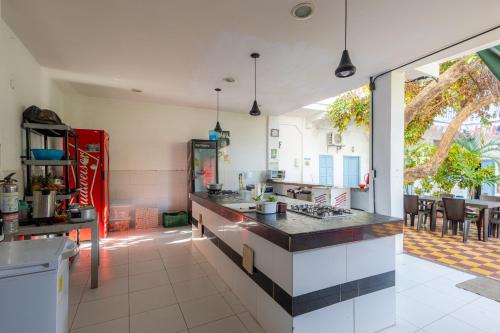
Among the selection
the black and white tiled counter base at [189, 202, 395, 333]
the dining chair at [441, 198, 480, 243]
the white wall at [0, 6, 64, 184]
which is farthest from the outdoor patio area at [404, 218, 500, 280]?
the white wall at [0, 6, 64, 184]

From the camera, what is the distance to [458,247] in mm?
4289

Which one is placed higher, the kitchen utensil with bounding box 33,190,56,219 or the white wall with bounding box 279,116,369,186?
the white wall with bounding box 279,116,369,186

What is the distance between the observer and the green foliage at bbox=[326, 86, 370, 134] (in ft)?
19.3

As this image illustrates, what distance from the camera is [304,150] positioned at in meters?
8.28

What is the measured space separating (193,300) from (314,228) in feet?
5.35

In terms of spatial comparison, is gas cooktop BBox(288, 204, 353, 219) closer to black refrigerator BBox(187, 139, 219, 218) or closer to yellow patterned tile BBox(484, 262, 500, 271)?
yellow patterned tile BBox(484, 262, 500, 271)

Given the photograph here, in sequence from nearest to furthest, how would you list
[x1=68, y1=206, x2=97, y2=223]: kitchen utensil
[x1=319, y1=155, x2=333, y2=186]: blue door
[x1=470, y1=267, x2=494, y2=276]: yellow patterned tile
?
1. [x1=68, y1=206, x2=97, y2=223]: kitchen utensil
2. [x1=470, y1=267, x2=494, y2=276]: yellow patterned tile
3. [x1=319, y1=155, x2=333, y2=186]: blue door

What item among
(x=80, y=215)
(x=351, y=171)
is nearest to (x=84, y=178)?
(x=80, y=215)

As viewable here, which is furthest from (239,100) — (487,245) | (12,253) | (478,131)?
(478,131)

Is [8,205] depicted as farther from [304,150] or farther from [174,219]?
[304,150]

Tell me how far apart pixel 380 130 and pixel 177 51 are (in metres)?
3.32

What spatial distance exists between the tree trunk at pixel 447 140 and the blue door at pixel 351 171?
8.03 feet

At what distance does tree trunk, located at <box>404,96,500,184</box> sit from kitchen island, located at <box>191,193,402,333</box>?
5468 mm

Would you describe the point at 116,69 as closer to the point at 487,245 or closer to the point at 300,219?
the point at 300,219
